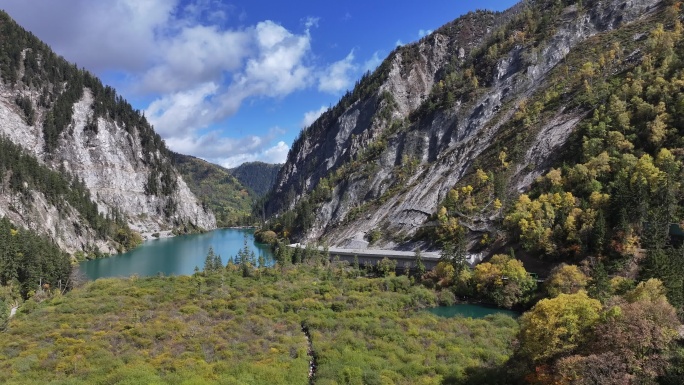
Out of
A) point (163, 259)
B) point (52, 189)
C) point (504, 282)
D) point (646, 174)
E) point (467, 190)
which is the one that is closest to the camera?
point (646, 174)

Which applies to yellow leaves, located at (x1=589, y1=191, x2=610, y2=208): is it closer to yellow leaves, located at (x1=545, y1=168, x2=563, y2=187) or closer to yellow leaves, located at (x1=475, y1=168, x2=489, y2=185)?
yellow leaves, located at (x1=545, y1=168, x2=563, y2=187)

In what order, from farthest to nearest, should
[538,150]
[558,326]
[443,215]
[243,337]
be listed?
[538,150] < [443,215] < [243,337] < [558,326]

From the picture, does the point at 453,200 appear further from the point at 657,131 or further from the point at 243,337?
the point at 243,337

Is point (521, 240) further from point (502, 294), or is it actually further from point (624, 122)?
point (624, 122)

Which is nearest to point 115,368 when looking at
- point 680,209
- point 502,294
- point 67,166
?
point 502,294

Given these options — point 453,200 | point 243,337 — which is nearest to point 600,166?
point 453,200

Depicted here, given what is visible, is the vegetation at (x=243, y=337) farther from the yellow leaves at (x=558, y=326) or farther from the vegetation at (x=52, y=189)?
the vegetation at (x=52, y=189)
